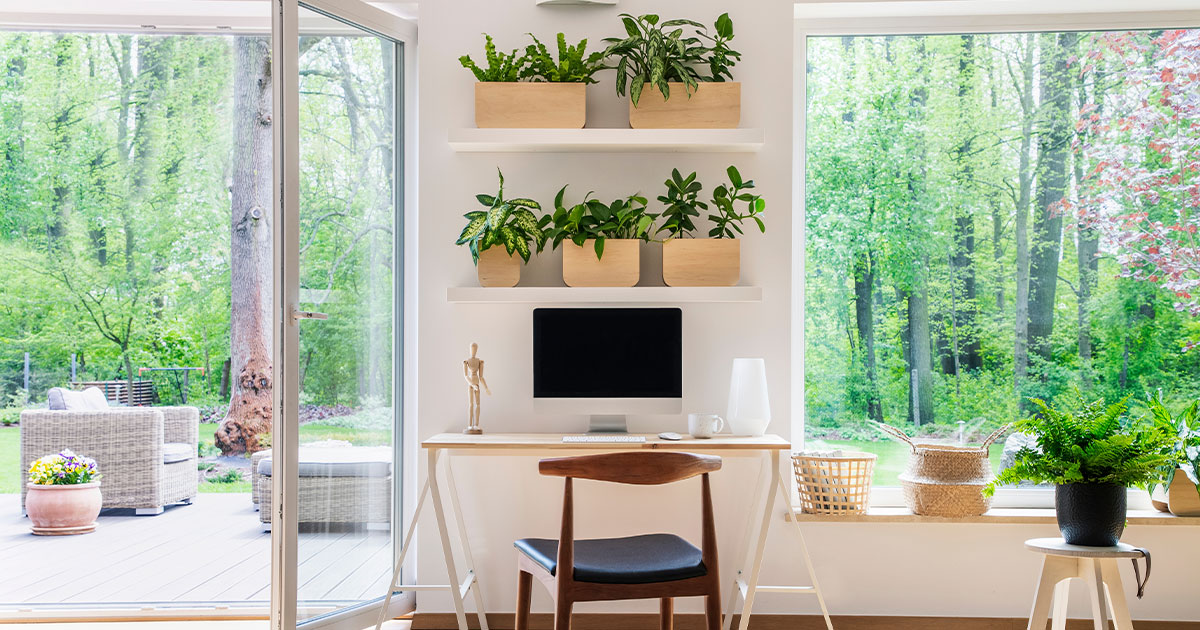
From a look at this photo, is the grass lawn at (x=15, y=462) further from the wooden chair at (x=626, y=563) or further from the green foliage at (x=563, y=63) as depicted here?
the wooden chair at (x=626, y=563)

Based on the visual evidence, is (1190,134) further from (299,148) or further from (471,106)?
(299,148)

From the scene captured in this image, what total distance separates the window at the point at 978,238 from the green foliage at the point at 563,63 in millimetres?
927

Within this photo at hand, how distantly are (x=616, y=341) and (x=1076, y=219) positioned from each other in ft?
6.11

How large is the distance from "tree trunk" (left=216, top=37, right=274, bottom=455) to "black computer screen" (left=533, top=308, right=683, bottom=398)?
3427mm

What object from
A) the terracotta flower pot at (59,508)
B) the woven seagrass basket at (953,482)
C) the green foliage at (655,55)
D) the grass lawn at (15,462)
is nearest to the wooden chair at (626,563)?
the woven seagrass basket at (953,482)

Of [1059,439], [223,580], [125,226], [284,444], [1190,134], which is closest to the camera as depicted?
[1059,439]

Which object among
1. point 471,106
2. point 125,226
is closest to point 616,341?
point 471,106

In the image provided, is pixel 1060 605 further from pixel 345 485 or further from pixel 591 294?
pixel 345 485

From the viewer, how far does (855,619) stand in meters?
2.94

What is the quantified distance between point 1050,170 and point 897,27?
0.81m

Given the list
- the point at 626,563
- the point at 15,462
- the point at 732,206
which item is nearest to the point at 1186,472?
the point at 732,206

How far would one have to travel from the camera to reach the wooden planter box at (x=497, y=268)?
9.30 ft

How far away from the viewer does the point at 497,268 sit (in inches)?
112

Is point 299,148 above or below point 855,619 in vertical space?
above
